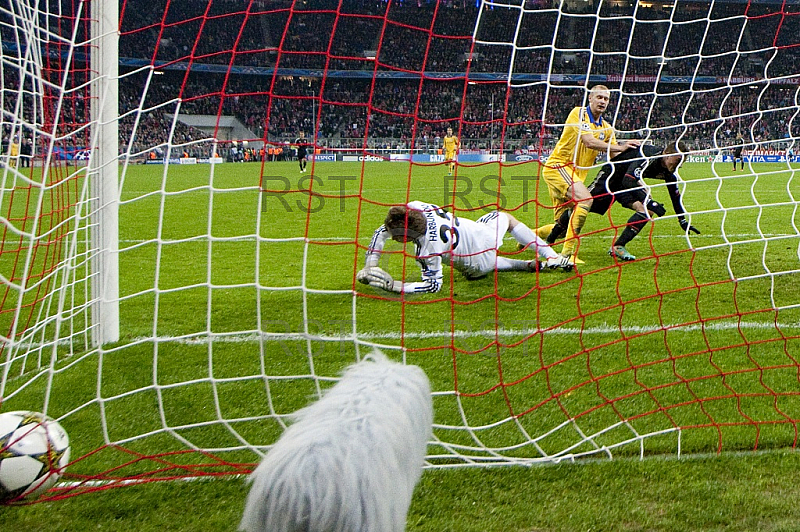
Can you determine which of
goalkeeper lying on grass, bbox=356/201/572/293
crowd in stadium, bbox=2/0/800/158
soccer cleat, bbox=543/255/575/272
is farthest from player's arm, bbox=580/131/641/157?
crowd in stadium, bbox=2/0/800/158

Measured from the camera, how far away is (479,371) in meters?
3.77

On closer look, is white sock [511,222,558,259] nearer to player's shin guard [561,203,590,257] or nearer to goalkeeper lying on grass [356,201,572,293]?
goalkeeper lying on grass [356,201,572,293]

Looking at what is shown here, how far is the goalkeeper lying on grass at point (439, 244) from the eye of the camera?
5.22 meters

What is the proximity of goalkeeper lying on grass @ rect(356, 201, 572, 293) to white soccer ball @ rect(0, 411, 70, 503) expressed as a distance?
279cm

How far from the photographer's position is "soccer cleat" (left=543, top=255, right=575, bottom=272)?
622 cm

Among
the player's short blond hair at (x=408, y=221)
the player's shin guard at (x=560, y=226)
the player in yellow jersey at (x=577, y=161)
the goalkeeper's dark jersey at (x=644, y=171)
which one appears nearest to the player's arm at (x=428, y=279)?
the player's short blond hair at (x=408, y=221)

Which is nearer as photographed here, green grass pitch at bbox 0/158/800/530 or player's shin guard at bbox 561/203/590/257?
green grass pitch at bbox 0/158/800/530

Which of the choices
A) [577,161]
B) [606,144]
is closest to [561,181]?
[577,161]

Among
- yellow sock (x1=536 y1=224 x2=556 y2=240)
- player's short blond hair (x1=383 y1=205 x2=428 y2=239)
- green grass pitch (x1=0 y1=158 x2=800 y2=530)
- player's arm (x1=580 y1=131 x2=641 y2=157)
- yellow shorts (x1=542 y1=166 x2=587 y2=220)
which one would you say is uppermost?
player's arm (x1=580 y1=131 x2=641 y2=157)

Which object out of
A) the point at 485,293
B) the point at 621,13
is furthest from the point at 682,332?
the point at 621,13

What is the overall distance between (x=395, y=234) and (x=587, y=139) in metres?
1.81

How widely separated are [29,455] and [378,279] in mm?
3223

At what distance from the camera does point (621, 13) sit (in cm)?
2292

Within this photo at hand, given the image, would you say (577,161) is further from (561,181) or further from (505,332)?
(505,332)
